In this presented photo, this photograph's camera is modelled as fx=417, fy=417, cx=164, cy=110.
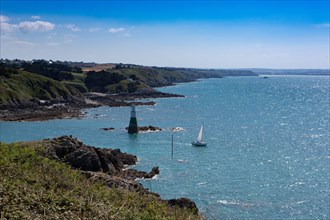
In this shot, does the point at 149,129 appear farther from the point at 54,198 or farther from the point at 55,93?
the point at 54,198

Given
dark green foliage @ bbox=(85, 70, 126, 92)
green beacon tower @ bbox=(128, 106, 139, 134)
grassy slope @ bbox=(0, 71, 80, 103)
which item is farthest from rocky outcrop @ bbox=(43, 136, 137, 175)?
dark green foliage @ bbox=(85, 70, 126, 92)

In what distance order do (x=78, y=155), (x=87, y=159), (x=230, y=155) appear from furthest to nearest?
1. (x=230, y=155)
2. (x=87, y=159)
3. (x=78, y=155)

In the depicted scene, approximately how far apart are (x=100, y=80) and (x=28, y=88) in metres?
47.5

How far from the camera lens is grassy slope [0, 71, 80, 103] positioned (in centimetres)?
9531

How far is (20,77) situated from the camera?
360 feet

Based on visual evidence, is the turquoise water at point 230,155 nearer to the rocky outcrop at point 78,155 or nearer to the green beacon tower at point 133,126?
the green beacon tower at point 133,126

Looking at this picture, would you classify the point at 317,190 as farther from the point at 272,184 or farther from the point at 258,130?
the point at 258,130

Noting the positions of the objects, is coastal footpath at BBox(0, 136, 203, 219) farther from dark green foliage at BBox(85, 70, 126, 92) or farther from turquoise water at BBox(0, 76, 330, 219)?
dark green foliage at BBox(85, 70, 126, 92)

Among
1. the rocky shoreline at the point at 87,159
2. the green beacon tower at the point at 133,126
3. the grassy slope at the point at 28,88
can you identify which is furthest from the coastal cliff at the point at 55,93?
the rocky shoreline at the point at 87,159

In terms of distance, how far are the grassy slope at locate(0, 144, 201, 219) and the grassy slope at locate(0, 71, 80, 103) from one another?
80.6m

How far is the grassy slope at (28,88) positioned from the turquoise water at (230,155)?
15.7 m

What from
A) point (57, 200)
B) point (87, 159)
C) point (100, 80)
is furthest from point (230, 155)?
point (100, 80)

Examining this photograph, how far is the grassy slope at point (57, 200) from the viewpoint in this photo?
12.4 m

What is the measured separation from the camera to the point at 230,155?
51.9 m
